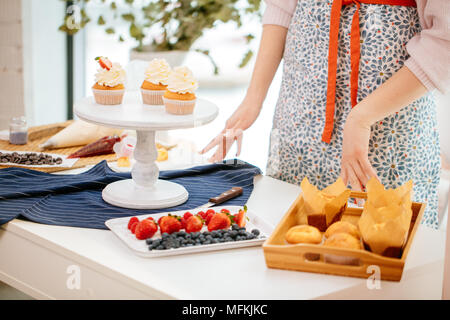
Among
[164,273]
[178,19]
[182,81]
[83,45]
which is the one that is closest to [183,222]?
[164,273]

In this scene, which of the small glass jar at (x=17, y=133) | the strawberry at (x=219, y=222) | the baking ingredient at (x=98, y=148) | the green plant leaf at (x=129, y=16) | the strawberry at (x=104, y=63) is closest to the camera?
the strawberry at (x=219, y=222)

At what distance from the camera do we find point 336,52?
1.48 metres

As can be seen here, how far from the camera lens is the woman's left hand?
1.32 metres

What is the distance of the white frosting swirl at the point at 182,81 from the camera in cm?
136

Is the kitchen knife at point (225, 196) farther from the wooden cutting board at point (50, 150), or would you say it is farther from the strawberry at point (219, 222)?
the wooden cutting board at point (50, 150)

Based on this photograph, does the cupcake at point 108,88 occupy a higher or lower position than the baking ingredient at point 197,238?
higher

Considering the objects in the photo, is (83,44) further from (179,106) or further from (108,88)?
(179,106)

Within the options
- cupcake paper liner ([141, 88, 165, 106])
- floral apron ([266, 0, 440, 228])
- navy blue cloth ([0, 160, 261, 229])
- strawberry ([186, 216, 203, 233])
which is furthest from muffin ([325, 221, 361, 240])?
cupcake paper liner ([141, 88, 165, 106])

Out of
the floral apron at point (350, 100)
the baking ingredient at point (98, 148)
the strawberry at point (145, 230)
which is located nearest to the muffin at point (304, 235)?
the strawberry at point (145, 230)

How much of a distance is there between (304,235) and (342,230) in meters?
0.08

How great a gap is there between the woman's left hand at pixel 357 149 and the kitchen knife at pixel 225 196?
303 mm

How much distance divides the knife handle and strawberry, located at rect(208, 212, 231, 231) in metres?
0.21
